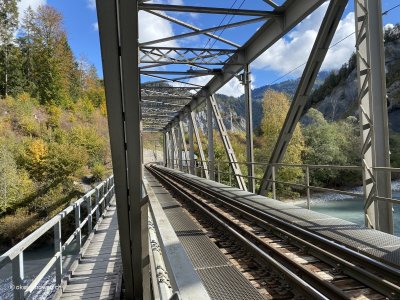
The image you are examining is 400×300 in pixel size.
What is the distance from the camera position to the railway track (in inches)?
134

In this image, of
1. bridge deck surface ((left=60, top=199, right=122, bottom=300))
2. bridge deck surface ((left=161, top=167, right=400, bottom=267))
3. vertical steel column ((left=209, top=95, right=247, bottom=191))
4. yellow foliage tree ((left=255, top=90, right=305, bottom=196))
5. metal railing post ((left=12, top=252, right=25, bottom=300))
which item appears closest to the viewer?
metal railing post ((left=12, top=252, right=25, bottom=300))

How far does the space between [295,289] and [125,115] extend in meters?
2.46

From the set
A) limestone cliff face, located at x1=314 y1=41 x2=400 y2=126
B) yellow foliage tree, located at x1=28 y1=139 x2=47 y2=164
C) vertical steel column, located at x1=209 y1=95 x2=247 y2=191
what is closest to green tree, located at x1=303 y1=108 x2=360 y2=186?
limestone cliff face, located at x1=314 y1=41 x2=400 y2=126

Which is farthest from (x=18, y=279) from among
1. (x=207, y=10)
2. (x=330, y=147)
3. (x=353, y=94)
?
(x=353, y=94)

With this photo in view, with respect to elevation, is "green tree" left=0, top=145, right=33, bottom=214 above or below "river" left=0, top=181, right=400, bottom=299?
above

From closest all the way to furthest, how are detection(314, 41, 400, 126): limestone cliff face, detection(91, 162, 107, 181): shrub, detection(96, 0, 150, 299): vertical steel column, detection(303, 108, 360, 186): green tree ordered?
detection(96, 0, 150, 299): vertical steel column, detection(91, 162, 107, 181): shrub, detection(303, 108, 360, 186): green tree, detection(314, 41, 400, 126): limestone cliff face

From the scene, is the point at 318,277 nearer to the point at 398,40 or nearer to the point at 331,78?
the point at 398,40

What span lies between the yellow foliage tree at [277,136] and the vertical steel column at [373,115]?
1193 inches

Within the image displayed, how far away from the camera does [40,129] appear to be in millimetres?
39812

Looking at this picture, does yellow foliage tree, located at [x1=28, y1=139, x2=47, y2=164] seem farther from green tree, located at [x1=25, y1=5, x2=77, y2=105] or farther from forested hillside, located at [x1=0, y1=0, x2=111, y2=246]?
green tree, located at [x1=25, y1=5, x2=77, y2=105]

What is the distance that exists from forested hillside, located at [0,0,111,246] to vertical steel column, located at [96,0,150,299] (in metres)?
24.5

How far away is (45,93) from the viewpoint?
53.2 metres

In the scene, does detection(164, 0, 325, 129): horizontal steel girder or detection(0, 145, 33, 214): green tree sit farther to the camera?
detection(0, 145, 33, 214): green tree

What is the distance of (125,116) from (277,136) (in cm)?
3555
